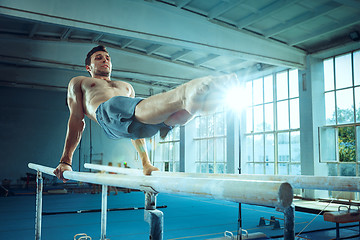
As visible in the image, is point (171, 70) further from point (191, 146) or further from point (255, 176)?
point (255, 176)

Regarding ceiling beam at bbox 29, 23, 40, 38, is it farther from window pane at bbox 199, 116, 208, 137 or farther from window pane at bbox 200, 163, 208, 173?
window pane at bbox 200, 163, 208, 173

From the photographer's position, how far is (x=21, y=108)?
62.5ft

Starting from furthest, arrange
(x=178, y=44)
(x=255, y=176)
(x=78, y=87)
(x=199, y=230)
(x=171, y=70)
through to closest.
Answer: (x=171, y=70)
(x=178, y=44)
(x=199, y=230)
(x=78, y=87)
(x=255, y=176)

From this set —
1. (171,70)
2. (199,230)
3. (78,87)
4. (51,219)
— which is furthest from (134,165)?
(78,87)

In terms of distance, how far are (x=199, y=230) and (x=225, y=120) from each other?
976 centimetres

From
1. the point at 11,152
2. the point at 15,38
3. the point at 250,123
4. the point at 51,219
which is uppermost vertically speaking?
the point at 15,38

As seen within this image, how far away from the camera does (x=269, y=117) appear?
14359 millimetres

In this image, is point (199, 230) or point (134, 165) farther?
point (134, 165)

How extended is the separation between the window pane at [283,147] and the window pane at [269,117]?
2.13 feet

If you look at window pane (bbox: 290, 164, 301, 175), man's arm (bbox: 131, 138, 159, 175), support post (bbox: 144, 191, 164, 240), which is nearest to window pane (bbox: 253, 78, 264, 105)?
window pane (bbox: 290, 164, 301, 175)

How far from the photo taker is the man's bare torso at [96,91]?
312 centimetres

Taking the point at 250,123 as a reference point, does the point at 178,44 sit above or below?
above

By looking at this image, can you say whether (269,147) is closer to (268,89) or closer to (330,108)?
(268,89)

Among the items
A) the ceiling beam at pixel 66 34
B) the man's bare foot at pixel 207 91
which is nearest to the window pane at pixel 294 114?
the ceiling beam at pixel 66 34
